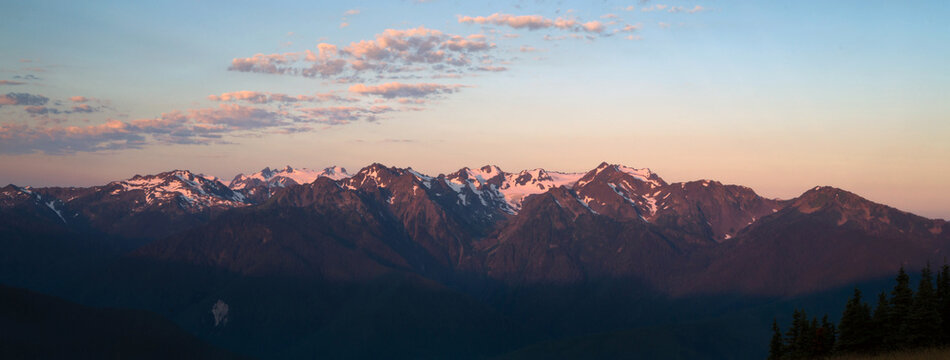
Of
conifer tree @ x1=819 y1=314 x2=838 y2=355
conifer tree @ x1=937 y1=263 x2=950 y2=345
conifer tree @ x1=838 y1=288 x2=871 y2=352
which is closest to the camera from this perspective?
conifer tree @ x1=937 y1=263 x2=950 y2=345

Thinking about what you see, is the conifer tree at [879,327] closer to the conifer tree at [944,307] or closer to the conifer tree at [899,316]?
the conifer tree at [899,316]

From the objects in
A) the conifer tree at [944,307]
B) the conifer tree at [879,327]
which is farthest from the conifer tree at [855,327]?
the conifer tree at [944,307]

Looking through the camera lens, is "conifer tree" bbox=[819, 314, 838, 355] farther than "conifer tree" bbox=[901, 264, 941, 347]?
Yes

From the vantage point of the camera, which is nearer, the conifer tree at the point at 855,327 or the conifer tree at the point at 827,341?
the conifer tree at the point at 855,327

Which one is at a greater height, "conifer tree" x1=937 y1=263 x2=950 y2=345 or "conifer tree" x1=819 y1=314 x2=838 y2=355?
"conifer tree" x1=937 y1=263 x2=950 y2=345

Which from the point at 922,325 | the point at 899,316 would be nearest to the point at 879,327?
the point at 899,316

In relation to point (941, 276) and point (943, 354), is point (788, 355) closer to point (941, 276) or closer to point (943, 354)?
point (941, 276)

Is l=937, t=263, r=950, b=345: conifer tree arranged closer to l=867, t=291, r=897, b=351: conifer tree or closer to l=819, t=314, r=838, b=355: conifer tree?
l=867, t=291, r=897, b=351: conifer tree

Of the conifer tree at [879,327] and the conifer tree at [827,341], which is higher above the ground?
the conifer tree at [879,327]

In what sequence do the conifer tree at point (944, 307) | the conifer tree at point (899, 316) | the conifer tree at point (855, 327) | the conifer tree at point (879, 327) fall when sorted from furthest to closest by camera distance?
the conifer tree at point (855, 327) → the conifer tree at point (879, 327) → the conifer tree at point (899, 316) → the conifer tree at point (944, 307)

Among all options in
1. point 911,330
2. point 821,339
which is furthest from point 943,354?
point 821,339

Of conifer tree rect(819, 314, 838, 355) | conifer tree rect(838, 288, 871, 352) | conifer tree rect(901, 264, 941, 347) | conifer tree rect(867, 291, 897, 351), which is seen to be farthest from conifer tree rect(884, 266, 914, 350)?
conifer tree rect(819, 314, 838, 355)
